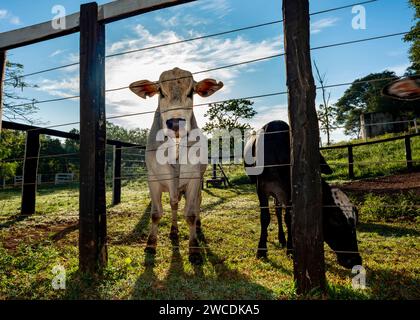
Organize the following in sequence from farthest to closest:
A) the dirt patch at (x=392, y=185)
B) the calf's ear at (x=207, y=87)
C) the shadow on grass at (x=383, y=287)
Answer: the dirt patch at (x=392, y=185) < the calf's ear at (x=207, y=87) < the shadow on grass at (x=383, y=287)

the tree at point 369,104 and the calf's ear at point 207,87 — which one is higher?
the tree at point 369,104

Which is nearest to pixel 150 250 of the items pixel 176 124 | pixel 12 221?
pixel 176 124

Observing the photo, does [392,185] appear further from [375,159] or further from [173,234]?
[375,159]

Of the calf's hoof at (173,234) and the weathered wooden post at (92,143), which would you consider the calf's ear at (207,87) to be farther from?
the calf's hoof at (173,234)

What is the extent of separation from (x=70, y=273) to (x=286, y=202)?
2.70 meters

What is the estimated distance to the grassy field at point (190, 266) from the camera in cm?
264

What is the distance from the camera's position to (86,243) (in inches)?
127

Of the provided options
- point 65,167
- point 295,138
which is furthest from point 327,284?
point 65,167

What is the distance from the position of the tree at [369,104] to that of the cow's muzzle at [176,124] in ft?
95.2

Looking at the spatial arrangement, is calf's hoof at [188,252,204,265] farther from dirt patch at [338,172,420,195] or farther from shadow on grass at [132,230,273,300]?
dirt patch at [338,172,420,195]

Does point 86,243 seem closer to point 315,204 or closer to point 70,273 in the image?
point 70,273

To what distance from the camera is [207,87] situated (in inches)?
169

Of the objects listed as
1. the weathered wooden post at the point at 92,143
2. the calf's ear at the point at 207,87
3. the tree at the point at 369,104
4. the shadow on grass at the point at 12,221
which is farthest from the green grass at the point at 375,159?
the tree at the point at 369,104

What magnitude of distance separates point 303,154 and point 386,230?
3691 mm
